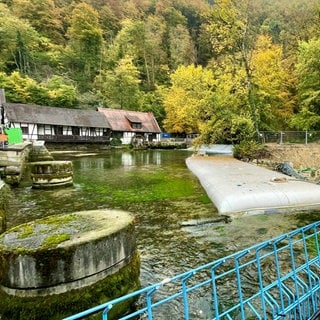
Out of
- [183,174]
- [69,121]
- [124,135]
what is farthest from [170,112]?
[183,174]

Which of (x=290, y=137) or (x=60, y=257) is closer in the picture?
(x=60, y=257)

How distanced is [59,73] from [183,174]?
5483 centimetres

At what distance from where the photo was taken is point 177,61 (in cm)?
7206

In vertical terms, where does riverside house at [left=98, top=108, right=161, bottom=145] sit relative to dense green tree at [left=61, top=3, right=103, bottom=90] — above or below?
below

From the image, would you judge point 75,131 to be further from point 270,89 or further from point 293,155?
point 293,155

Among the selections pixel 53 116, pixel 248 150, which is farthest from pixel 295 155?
pixel 53 116

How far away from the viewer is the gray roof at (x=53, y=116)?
4150 cm

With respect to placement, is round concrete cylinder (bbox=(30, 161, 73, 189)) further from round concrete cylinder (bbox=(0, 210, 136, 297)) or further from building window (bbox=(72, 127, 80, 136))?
building window (bbox=(72, 127, 80, 136))

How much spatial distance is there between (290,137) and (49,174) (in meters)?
20.1

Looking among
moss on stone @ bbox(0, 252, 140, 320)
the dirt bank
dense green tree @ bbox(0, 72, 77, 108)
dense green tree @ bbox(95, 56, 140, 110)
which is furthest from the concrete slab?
dense green tree @ bbox(95, 56, 140, 110)

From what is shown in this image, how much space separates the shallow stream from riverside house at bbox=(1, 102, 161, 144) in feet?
→ 89.9

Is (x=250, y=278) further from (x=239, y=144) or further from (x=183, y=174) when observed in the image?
(x=239, y=144)

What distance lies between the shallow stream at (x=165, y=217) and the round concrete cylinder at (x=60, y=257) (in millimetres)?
1555

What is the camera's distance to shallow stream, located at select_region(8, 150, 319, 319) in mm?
6898
